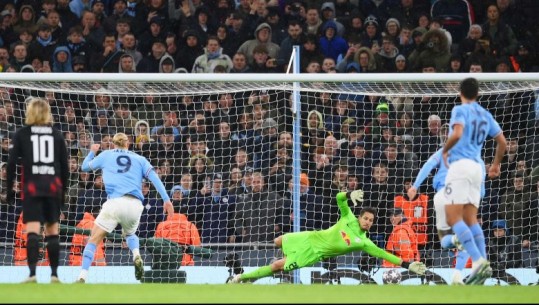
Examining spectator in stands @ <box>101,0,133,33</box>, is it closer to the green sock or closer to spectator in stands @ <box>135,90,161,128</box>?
spectator in stands @ <box>135,90,161,128</box>

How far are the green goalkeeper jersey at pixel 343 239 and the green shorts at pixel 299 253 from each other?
71mm

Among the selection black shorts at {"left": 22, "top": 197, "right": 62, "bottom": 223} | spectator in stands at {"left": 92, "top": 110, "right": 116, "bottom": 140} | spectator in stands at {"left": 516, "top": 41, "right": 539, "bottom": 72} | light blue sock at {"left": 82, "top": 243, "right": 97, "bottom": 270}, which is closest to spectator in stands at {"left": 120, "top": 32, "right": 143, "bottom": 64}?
spectator in stands at {"left": 92, "top": 110, "right": 116, "bottom": 140}

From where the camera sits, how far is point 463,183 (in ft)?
37.9

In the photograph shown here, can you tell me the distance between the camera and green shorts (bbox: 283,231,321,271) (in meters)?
14.9

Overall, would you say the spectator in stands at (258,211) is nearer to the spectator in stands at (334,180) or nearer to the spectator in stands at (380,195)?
the spectator in stands at (334,180)

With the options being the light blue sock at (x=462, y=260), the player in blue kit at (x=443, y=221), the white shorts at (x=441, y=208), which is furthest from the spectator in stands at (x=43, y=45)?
the light blue sock at (x=462, y=260)

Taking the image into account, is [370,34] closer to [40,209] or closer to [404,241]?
[404,241]

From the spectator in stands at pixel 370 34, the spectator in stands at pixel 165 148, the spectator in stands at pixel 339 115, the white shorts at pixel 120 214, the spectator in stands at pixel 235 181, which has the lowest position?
the white shorts at pixel 120 214

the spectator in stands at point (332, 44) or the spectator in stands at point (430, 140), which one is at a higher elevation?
the spectator in stands at point (332, 44)

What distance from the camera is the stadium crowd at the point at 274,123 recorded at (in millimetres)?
16500

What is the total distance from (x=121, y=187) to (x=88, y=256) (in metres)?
1.05

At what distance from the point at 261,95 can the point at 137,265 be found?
151 inches

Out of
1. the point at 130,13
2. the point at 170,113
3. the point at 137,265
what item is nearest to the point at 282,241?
the point at 137,265

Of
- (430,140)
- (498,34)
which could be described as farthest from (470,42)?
(430,140)
